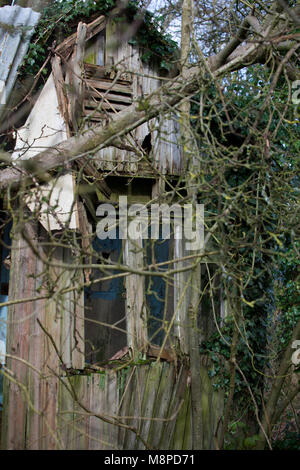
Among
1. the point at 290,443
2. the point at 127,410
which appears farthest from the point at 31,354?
the point at 290,443

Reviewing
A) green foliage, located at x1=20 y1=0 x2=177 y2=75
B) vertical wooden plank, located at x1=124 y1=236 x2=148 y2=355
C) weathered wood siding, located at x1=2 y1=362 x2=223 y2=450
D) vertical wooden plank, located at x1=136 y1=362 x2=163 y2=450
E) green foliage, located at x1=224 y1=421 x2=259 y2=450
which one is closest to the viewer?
green foliage, located at x1=224 y1=421 x2=259 y2=450

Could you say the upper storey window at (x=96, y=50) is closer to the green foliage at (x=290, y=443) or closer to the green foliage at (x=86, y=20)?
the green foliage at (x=86, y=20)

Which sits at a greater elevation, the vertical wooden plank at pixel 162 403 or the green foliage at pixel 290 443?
the vertical wooden plank at pixel 162 403

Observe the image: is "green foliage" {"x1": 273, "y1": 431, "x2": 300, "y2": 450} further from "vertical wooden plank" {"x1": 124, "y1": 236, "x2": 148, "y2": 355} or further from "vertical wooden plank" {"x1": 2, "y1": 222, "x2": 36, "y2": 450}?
"vertical wooden plank" {"x1": 2, "y1": 222, "x2": 36, "y2": 450}

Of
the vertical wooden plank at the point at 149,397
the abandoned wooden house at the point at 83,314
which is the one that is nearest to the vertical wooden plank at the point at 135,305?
the abandoned wooden house at the point at 83,314

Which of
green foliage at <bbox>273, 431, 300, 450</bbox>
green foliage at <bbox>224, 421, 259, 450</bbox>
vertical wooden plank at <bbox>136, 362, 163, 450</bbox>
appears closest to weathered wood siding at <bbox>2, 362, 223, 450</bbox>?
vertical wooden plank at <bbox>136, 362, 163, 450</bbox>

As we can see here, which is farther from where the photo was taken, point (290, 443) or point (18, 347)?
point (290, 443)

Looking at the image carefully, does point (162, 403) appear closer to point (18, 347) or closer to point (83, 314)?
point (83, 314)

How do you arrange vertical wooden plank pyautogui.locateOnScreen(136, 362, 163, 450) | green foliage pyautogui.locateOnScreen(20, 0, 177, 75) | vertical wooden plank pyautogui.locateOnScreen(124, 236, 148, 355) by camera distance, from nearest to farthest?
vertical wooden plank pyautogui.locateOnScreen(136, 362, 163, 450) < vertical wooden plank pyautogui.locateOnScreen(124, 236, 148, 355) < green foliage pyautogui.locateOnScreen(20, 0, 177, 75)

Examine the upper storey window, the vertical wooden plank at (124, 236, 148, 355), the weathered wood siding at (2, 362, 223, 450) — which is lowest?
the weathered wood siding at (2, 362, 223, 450)

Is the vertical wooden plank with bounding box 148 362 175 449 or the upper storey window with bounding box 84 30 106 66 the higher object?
the upper storey window with bounding box 84 30 106 66

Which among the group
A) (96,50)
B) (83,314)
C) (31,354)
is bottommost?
(31,354)

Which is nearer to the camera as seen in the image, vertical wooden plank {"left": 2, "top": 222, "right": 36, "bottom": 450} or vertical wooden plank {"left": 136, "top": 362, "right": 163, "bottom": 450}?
vertical wooden plank {"left": 2, "top": 222, "right": 36, "bottom": 450}
